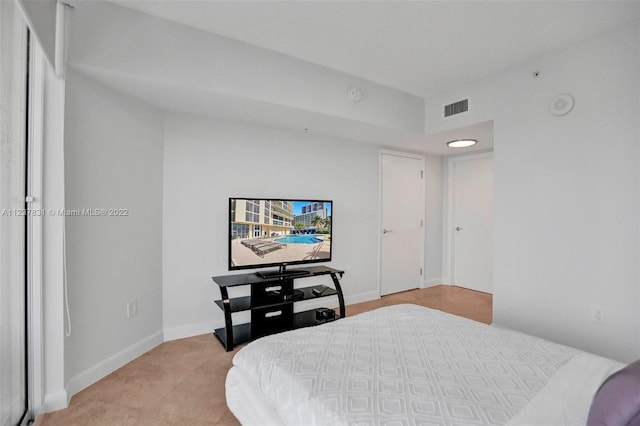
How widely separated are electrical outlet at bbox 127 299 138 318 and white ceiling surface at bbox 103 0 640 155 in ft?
5.92

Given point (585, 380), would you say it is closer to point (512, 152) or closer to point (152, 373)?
point (512, 152)

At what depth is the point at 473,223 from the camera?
15.4ft

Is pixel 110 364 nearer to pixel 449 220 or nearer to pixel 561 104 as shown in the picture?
pixel 561 104

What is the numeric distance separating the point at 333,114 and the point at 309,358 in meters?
2.26

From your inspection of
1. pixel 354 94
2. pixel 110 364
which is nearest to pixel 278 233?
pixel 354 94

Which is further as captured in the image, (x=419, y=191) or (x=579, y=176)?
(x=419, y=191)

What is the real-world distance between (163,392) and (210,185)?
5.84ft

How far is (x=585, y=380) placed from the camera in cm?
124

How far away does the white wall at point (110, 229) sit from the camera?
2.07 m

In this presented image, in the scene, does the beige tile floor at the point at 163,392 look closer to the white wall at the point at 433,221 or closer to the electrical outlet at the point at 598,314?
the electrical outlet at the point at 598,314

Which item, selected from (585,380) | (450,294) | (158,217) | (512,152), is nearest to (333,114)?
(512,152)

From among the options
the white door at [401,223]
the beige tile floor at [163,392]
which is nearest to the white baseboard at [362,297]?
the white door at [401,223]

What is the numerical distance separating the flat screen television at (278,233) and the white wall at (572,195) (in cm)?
178

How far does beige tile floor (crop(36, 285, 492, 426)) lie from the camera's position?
1805mm
